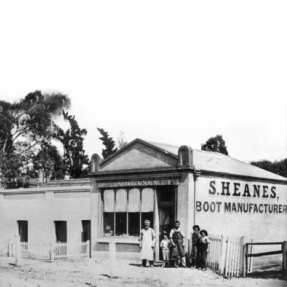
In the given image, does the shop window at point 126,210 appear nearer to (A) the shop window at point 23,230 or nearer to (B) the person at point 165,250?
(B) the person at point 165,250

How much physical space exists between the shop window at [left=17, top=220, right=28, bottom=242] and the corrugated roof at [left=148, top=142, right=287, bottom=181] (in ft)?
33.3

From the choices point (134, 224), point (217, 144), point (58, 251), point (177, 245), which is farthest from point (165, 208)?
point (217, 144)

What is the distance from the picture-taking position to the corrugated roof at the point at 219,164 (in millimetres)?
18125

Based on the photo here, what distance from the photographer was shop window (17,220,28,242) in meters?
25.8

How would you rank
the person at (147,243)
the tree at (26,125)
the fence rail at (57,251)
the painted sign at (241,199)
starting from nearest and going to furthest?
the person at (147,243) → the painted sign at (241,199) → the fence rail at (57,251) → the tree at (26,125)

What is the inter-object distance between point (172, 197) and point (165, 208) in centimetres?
52

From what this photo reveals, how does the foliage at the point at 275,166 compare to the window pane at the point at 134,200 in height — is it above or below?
above

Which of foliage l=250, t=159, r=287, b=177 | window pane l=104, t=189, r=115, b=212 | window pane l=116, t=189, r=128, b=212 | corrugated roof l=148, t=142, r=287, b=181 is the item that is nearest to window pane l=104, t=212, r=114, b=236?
window pane l=104, t=189, r=115, b=212

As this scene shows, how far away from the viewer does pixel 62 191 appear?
78.3 ft

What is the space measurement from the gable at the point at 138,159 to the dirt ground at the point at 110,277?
3634mm

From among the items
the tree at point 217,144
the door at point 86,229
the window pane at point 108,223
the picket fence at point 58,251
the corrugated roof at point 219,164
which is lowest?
the picket fence at point 58,251

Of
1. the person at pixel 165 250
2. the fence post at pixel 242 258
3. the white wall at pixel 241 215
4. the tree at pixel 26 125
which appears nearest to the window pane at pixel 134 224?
the person at pixel 165 250

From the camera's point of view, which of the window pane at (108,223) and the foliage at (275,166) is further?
the foliage at (275,166)

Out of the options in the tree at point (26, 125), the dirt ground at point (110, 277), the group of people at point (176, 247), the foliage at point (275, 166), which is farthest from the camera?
the foliage at point (275, 166)
